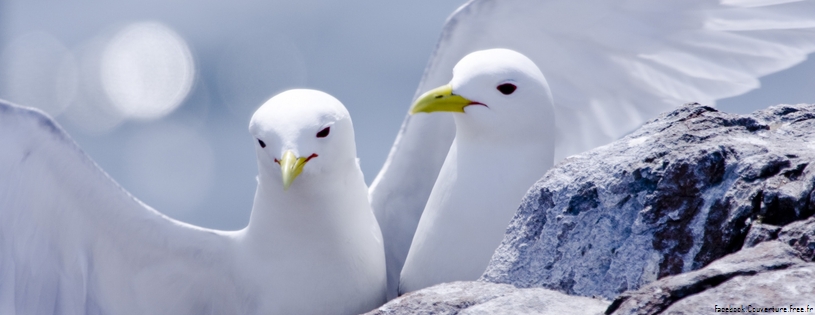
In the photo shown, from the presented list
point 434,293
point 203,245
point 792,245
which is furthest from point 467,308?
point 203,245

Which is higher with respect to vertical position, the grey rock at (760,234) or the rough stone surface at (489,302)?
the grey rock at (760,234)

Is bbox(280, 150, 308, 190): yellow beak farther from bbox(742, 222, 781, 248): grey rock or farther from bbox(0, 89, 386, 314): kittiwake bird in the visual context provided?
bbox(742, 222, 781, 248): grey rock

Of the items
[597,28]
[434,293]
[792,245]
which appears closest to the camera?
[792,245]

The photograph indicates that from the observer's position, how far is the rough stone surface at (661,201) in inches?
101

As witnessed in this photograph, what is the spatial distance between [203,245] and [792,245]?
3.31m

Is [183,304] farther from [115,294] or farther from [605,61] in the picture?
[605,61]

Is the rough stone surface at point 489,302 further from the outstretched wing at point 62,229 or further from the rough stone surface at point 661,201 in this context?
the outstretched wing at point 62,229

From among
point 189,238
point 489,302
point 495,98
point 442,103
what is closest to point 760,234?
point 489,302

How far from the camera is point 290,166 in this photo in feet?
12.6

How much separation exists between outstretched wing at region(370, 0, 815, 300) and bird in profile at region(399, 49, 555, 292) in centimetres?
107

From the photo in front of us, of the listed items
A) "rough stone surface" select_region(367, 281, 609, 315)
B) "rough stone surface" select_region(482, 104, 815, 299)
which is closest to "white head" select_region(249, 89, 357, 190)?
"rough stone surface" select_region(367, 281, 609, 315)

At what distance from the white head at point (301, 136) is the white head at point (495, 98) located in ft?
1.40

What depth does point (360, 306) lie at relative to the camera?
15.0ft

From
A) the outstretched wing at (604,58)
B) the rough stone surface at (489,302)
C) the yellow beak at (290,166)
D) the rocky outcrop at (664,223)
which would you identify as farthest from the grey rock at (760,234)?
the outstretched wing at (604,58)
